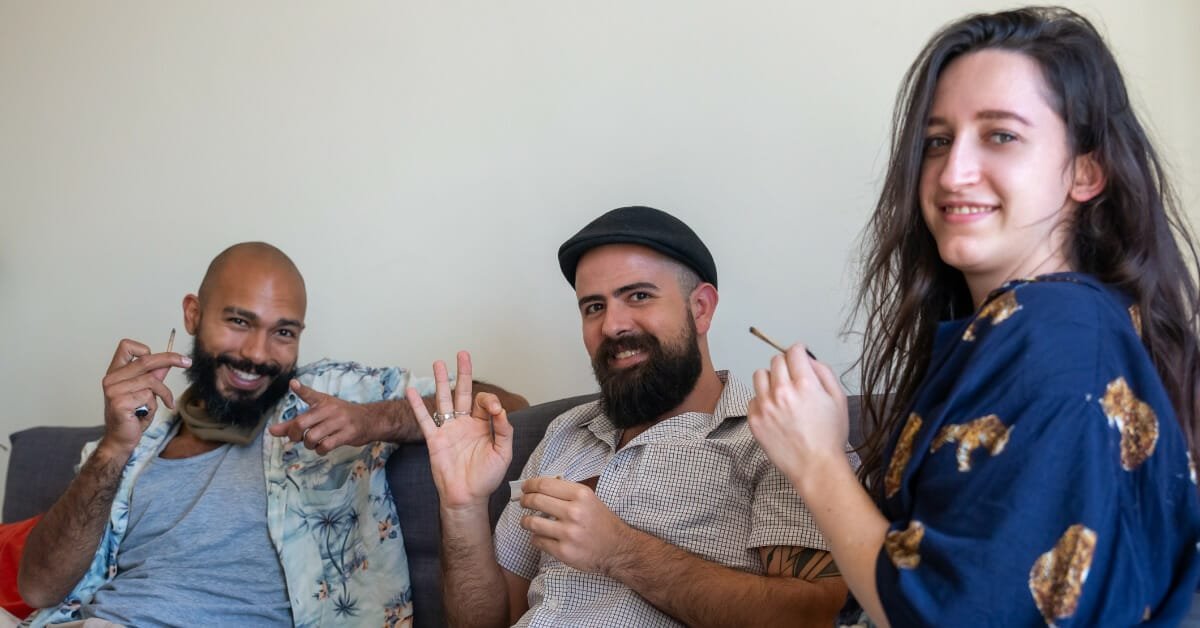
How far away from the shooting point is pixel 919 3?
6.81 ft

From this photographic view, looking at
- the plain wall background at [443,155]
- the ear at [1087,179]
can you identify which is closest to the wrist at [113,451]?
the plain wall background at [443,155]

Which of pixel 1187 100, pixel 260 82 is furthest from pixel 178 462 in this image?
pixel 1187 100

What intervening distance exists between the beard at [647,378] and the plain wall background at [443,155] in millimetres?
392

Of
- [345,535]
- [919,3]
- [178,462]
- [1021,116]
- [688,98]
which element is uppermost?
[919,3]

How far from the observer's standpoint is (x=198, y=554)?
2.12 meters

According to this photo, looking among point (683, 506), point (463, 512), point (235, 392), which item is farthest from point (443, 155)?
point (683, 506)

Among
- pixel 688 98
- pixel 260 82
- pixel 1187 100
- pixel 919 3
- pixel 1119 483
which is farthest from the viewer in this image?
pixel 260 82

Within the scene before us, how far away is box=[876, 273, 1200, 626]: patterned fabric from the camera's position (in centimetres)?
90

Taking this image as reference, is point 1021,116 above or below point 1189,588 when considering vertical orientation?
above

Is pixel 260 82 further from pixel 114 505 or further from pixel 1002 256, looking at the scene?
pixel 1002 256

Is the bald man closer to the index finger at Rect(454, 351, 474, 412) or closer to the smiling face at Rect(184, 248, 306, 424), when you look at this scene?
the smiling face at Rect(184, 248, 306, 424)

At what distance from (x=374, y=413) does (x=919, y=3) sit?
1395mm

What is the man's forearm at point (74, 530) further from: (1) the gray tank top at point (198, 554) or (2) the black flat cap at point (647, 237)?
(2) the black flat cap at point (647, 237)

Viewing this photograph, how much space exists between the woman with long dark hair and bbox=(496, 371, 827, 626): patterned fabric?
0.28 metres
